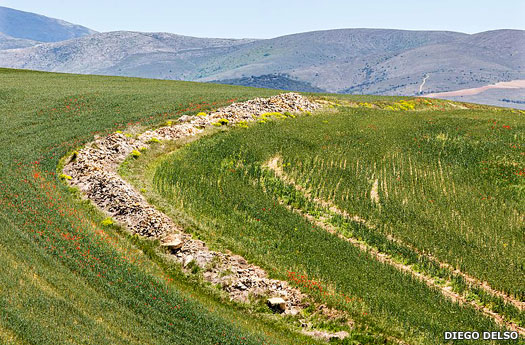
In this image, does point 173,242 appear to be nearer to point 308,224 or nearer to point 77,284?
point 77,284

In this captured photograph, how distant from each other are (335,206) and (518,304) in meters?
13.7

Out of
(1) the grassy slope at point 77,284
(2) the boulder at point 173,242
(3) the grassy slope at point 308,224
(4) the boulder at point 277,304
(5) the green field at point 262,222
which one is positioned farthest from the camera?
(2) the boulder at point 173,242

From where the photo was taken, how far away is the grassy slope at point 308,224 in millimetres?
21359

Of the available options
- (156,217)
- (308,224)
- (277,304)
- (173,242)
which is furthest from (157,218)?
(277,304)

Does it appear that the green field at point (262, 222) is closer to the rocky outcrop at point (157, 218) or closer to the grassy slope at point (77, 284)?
the grassy slope at point (77, 284)

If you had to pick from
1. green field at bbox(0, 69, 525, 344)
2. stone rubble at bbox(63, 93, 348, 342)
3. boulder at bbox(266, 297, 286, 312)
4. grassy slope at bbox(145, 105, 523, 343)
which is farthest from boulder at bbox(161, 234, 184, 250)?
boulder at bbox(266, 297, 286, 312)

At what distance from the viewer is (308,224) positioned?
2942cm

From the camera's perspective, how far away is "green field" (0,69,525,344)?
1794cm

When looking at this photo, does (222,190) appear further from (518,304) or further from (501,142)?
(501,142)

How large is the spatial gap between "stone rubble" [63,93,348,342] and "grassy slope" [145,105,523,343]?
4.54ft

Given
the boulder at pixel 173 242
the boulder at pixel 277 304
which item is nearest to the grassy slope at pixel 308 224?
the boulder at pixel 173 242

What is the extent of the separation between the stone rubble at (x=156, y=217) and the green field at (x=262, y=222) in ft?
3.17

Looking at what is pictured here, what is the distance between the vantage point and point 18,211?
2467 centimetres

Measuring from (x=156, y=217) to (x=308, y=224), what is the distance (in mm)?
10222
